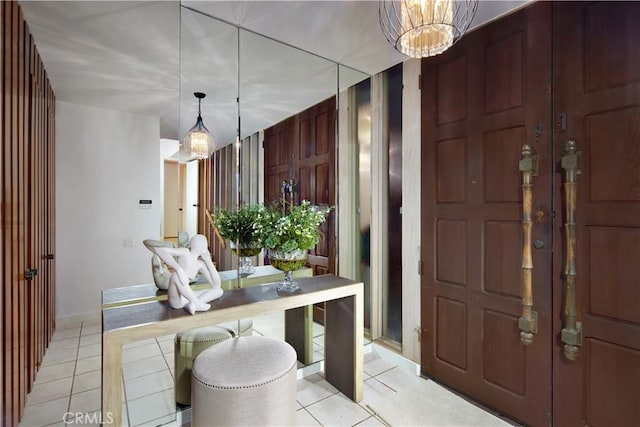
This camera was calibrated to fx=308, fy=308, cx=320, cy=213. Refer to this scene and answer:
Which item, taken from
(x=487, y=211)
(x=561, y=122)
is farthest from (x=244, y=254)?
(x=561, y=122)

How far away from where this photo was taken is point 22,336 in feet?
6.52

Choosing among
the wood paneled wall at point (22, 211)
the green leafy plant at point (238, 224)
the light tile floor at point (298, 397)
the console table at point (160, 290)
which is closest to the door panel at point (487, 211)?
the light tile floor at point (298, 397)

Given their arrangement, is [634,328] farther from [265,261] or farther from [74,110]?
[74,110]

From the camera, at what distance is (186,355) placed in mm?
1995

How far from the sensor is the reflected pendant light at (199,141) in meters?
2.14

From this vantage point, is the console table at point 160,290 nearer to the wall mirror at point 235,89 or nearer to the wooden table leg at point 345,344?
the wall mirror at point 235,89

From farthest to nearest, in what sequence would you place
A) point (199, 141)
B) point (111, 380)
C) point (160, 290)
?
point (199, 141), point (160, 290), point (111, 380)

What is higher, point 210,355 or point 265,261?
point 265,261

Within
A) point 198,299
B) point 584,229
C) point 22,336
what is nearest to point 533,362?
point 584,229

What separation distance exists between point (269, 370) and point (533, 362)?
1541 millimetres

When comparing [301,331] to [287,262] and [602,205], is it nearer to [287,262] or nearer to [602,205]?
[287,262]

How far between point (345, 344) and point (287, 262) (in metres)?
0.78

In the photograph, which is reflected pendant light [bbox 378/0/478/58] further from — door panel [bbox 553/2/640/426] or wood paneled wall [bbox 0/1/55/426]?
wood paneled wall [bbox 0/1/55/426]

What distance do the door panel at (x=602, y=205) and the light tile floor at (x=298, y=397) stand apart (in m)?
0.59
